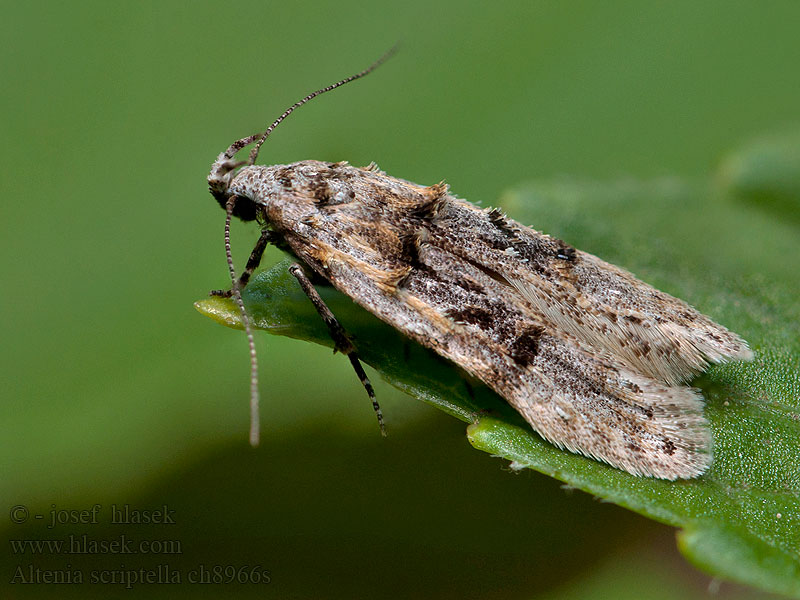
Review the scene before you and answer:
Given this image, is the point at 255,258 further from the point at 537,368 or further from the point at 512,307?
the point at 537,368

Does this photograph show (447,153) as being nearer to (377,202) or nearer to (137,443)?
(377,202)

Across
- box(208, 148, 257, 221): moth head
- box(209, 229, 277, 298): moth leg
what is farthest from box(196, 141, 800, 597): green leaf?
box(208, 148, 257, 221): moth head

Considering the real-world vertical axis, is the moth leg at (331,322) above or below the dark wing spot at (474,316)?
below

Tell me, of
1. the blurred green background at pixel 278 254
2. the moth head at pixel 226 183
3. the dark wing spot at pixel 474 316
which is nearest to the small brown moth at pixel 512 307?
the dark wing spot at pixel 474 316

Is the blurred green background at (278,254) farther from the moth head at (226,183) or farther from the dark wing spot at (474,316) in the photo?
the dark wing spot at (474,316)

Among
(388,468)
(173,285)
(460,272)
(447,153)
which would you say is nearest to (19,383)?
(173,285)

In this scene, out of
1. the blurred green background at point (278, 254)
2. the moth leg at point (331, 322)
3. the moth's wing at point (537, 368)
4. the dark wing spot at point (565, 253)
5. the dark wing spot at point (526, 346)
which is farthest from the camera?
the blurred green background at point (278, 254)
